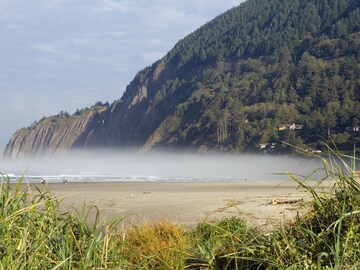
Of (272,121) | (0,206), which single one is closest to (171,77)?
(272,121)

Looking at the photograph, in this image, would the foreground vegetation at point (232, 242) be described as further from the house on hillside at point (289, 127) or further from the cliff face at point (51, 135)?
the cliff face at point (51, 135)

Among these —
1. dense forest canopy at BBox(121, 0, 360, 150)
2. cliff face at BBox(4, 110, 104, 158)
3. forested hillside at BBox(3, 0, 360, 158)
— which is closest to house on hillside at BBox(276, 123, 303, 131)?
forested hillside at BBox(3, 0, 360, 158)

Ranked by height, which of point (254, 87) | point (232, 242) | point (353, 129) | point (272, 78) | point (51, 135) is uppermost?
point (272, 78)

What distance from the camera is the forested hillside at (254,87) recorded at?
63188 mm

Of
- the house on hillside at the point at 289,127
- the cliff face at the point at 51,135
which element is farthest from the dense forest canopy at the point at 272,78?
the cliff face at the point at 51,135

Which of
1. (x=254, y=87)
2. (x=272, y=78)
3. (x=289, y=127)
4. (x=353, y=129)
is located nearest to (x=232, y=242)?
(x=353, y=129)

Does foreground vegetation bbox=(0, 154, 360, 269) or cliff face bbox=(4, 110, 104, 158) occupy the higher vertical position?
cliff face bbox=(4, 110, 104, 158)

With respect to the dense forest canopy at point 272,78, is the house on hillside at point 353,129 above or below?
below

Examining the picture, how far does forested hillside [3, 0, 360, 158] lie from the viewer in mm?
63188

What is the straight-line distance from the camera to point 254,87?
78.9 metres

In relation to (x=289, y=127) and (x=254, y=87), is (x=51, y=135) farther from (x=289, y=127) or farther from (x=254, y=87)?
(x=289, y=127)

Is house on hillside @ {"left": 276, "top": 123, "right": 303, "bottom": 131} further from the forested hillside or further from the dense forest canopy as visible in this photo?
the dense forest canopy

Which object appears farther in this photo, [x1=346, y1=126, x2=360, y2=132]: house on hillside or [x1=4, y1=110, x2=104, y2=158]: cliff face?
[x1=4, y1=110, x2=104, y2=158]: cliff face

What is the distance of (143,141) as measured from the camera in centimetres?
9494
